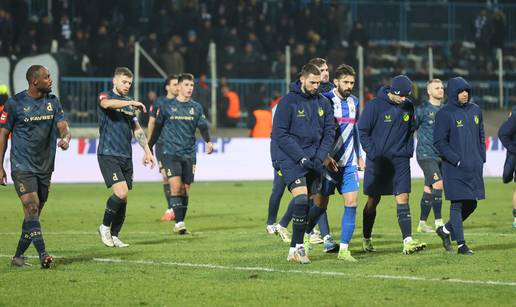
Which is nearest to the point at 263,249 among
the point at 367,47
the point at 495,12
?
the point at 367,47

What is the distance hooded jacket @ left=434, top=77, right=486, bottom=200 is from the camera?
1294 cm

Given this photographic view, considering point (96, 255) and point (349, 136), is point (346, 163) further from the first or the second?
point (96, 255)

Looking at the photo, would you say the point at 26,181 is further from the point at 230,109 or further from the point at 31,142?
the point at 230,109

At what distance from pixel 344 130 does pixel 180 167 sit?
4.25 m

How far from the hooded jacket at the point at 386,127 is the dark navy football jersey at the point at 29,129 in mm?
3558

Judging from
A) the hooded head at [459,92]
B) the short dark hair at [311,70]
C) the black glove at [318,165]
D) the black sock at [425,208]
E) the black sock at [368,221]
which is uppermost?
the short dark hair at [311,70]

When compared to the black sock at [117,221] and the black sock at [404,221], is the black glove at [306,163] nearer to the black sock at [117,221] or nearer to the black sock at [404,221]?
the black sock at [404,221]

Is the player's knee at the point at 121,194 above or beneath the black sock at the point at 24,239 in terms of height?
above

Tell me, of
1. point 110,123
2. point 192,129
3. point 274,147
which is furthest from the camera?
point 192,129

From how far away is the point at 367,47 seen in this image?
121 ft

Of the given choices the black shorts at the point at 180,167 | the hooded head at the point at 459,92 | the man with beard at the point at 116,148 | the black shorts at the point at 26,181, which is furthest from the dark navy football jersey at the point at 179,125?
the hooded head at the point at 459,92

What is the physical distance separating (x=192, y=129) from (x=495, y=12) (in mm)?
24343

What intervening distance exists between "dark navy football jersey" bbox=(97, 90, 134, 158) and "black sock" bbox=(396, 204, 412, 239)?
11.9 feet

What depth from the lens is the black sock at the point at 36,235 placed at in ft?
39.0
